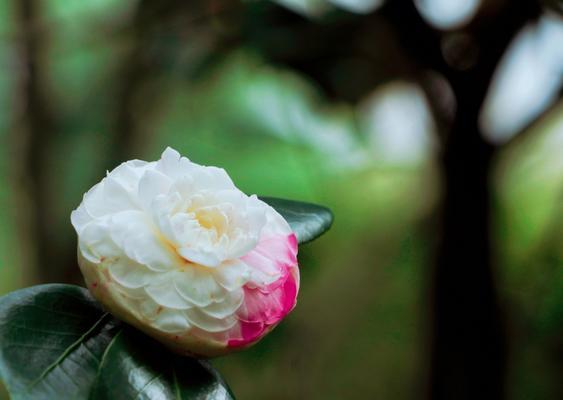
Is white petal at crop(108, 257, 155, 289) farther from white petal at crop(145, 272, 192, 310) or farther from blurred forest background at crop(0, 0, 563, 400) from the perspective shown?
blurred forest background at crop(0, 0, 563, 400)

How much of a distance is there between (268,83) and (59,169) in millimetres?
669

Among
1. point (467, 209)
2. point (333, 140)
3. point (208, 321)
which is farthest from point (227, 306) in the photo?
point (333, 140)

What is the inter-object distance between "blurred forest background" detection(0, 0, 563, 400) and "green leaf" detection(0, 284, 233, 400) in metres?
1.19

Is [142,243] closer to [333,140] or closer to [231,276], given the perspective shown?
[231,276]

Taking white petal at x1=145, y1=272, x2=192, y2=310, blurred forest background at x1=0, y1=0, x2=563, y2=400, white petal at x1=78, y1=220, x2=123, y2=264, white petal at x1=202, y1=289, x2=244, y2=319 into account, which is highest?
white petal at x1=78, y1=220, x2=123, y2=264

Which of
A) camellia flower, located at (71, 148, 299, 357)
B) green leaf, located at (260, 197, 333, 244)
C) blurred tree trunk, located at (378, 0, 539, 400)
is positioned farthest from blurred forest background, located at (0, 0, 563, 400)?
camellia flower, located at (71, 148, 299, 357)

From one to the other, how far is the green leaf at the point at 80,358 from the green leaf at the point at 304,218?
0.14 meters

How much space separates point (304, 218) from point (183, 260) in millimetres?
174

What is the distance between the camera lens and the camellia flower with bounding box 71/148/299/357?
1.24 ft

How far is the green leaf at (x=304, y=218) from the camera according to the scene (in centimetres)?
53

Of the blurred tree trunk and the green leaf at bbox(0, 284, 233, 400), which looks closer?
the green leaf at bbox(0, 284, 233, 400)

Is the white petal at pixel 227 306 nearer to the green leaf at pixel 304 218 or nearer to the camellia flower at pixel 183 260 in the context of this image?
the camellia flower at pixel 183 260

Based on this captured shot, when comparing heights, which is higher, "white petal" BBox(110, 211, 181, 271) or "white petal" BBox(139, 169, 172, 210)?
"white petal" BBox(139, 169, 172, 210)

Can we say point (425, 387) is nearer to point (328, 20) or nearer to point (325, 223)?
point (328, 20)
